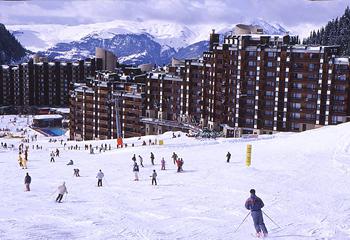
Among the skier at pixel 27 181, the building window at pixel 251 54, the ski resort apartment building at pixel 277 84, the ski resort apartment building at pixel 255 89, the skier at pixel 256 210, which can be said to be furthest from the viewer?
the building window at pixel 251 54

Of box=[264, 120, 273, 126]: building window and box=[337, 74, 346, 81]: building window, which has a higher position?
box=[337, 74, 346, 81]: building window

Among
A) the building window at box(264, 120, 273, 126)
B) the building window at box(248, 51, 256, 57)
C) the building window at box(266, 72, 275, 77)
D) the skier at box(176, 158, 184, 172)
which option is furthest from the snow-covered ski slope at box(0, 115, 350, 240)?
the building window at box(248, 51, 256, 57)

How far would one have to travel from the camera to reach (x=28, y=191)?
34.2m

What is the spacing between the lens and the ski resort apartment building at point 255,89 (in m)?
94.3

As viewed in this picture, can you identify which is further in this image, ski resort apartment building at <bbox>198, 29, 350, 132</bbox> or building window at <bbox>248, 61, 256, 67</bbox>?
building window at <bbox>248, 61, 256, 67</bbox>

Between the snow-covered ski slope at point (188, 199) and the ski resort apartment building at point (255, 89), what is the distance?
43469mm

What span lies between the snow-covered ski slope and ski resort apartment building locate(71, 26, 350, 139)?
43469mm

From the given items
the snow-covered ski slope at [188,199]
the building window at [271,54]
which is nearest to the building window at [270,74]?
the building window at [271,54]

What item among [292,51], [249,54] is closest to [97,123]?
[249,54]

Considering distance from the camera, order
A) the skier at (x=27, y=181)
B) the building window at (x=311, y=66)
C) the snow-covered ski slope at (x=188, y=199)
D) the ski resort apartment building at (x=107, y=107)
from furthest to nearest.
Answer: the ski resort apartment building at (x=107, y=107) → the building window at (x=311, y=66) → the skier at (x=27, y=181) → the snow-covered ski slope at (x=188, y=199)

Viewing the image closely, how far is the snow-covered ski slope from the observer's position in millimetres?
22719

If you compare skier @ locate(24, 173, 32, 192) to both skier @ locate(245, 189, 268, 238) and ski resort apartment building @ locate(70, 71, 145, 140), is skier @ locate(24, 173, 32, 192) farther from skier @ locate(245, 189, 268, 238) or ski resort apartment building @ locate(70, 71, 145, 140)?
ski resort apartment building @ locate(70, 71, 145, 140)

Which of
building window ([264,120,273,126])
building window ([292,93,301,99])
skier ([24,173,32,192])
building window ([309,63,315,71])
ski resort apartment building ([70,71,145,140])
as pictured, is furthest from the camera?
ski resort apartment building ([70,71,145,140])

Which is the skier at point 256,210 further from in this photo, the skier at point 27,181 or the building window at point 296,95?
the building window at point 296,95
